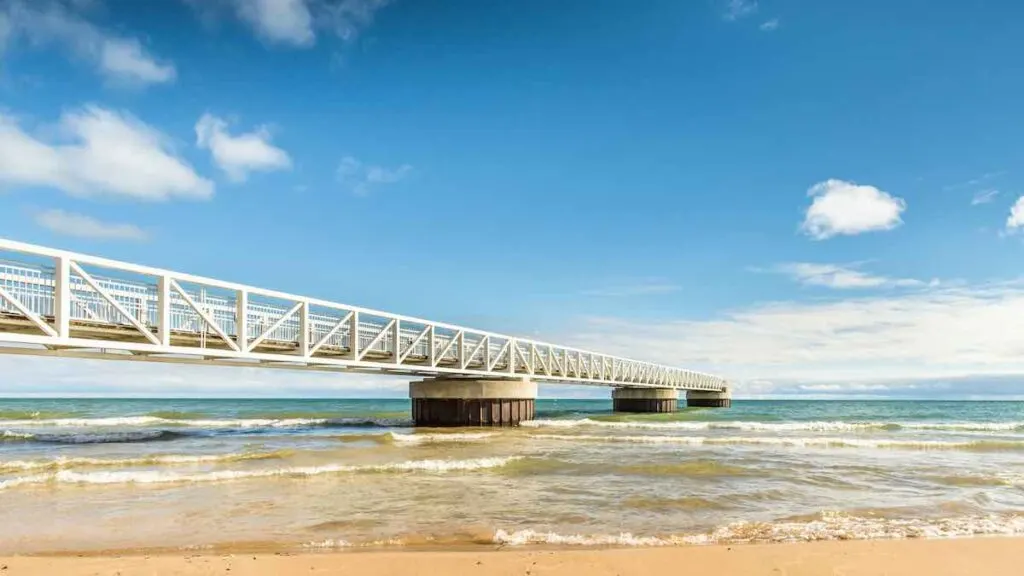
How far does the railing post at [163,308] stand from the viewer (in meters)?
19.7

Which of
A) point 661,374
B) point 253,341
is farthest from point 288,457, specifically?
point 661,374

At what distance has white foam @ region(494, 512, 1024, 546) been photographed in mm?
9648

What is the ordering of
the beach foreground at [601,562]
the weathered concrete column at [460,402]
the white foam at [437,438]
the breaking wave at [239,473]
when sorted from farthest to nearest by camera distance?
1. the weathered concrete column at [460,402]
2. the white foam at [437,438]
3. the breaking wave at [239,473]
4. the beach foreground at [601,562]

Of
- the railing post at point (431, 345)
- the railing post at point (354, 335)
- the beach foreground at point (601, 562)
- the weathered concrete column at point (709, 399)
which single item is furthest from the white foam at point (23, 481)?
the weathered concrete column at point (709, 399)

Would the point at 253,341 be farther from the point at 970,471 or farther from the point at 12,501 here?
the point at 970,471

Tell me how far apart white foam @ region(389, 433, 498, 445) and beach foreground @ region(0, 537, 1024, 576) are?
2017 cm

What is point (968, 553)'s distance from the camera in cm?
862

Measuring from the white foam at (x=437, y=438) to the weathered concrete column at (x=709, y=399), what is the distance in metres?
74.4

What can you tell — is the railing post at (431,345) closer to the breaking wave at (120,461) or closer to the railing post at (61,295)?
the breaking wave at (120,461)

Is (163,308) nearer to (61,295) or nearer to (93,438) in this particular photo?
(61,295)

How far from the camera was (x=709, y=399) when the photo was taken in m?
102

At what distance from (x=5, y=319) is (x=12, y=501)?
16.2ft

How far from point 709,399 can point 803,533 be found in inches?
3811

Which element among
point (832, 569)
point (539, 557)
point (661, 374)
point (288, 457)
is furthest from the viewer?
point (661, 374)
